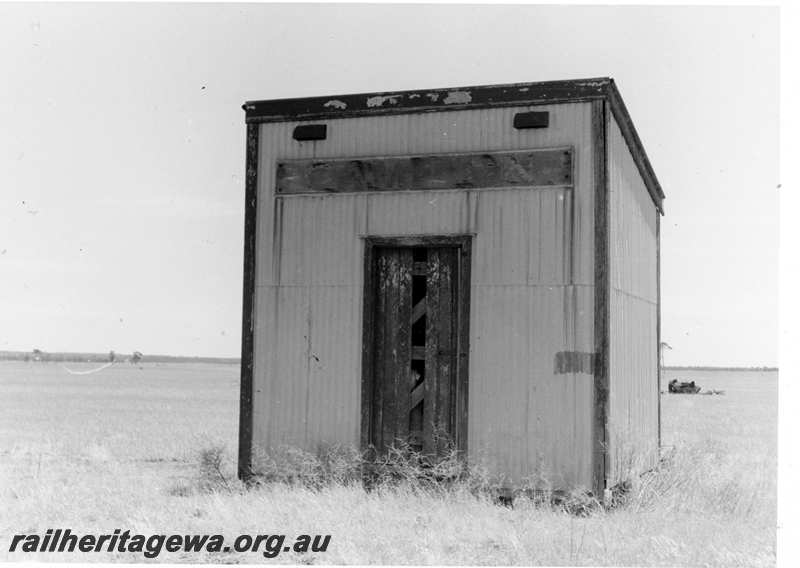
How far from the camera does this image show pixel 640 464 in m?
Result: 10.9

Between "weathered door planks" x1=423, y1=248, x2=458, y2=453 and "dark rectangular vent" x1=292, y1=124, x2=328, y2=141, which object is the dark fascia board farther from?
"weathered door planks" x1=423, y1=248, x2=458, y2=453

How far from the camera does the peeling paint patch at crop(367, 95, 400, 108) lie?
1009 centimetres

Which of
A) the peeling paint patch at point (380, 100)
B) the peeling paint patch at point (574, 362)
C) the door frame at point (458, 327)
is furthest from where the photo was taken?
the peeling paint patch at point (380, 100)

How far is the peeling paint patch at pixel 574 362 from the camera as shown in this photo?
920 cm

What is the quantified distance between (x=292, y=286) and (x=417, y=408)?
1.99 meters

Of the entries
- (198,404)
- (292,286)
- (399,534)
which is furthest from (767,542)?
(198,404)

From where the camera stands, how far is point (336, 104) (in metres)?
10.3

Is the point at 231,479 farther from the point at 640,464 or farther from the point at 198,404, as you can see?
the point at 198,404

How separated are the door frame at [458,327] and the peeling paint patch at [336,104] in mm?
1543

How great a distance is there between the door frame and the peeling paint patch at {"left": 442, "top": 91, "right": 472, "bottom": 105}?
147cm

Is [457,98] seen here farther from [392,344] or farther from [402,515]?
[402,515]

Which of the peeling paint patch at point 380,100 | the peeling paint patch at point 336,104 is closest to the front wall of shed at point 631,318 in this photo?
the peeling paint patch at point 380,100

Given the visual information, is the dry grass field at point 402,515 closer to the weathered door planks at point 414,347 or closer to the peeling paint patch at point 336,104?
the weathered door planks at point 414,347

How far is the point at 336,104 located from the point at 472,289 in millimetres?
2664
